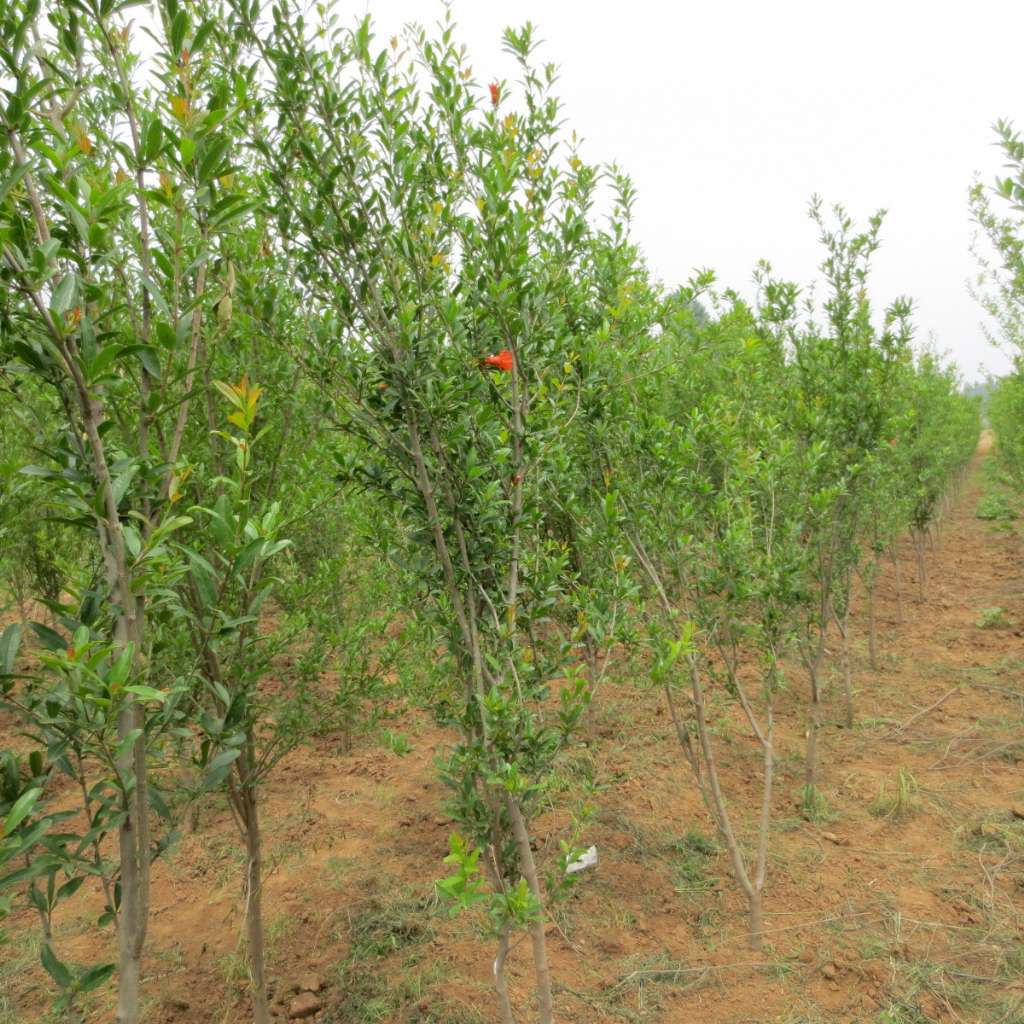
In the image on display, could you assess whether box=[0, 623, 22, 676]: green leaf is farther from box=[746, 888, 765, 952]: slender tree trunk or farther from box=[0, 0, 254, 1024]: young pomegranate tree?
box=[746, 888, 765, 952]: slender tree trunk

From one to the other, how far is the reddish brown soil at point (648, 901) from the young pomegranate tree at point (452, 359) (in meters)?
0.55

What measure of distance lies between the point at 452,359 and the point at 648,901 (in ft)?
11.7

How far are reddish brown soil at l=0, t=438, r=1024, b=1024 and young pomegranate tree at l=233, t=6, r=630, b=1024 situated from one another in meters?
0.55

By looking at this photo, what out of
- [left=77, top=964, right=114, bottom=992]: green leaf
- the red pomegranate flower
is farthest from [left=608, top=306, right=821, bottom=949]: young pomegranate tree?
[left=77, top=964, right=114, bottom=992]: green leaf

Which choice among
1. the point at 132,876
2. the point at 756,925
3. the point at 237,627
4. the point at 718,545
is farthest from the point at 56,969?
the point at 756,925

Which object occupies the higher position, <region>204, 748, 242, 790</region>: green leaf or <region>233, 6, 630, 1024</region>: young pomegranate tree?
<region>233, 6, 630, 1024</region>: young pomegranate tree

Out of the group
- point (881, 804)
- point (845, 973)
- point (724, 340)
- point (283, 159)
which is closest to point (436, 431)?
Answer: point (283, 159)

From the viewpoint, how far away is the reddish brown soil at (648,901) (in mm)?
3412

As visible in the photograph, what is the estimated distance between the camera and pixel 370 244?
2402 mm

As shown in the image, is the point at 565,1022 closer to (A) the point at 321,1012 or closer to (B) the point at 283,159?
(A) the point at 321,1012

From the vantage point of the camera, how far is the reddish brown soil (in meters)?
3.41

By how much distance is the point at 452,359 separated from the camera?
2436mm

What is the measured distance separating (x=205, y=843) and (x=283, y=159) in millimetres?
4575

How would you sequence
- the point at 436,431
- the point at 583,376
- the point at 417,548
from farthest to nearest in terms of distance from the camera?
the point at 583,376
the point at 417,548
the point at 436,431
